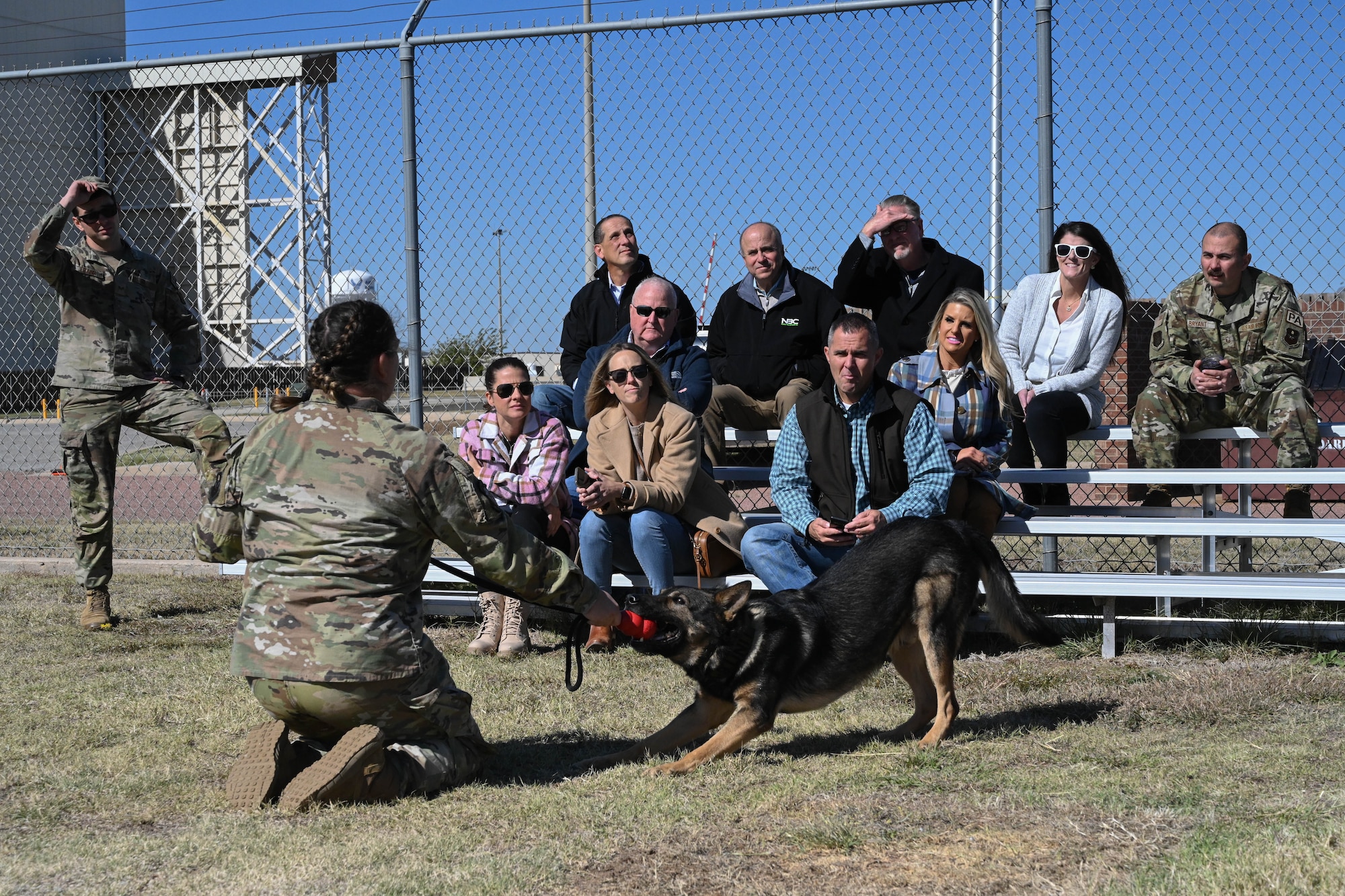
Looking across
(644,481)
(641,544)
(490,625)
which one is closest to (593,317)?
(644,481)

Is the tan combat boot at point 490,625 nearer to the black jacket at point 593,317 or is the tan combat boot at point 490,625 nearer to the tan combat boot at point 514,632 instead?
the tan combat boot at point 514,632

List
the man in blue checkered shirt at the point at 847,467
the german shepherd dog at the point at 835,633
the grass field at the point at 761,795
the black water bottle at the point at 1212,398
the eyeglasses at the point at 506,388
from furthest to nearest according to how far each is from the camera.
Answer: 1. the black water bottle at the point at 1212,398
2. the eyeglasses at the point at 506,388
3. the man in blue checkered shirt at the point at 847,467
4. the german shepherd dog at the point at 835,633
5. the grass field at the point at 761,795

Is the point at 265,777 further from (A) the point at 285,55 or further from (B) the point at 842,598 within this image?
(A) the point at 285,55

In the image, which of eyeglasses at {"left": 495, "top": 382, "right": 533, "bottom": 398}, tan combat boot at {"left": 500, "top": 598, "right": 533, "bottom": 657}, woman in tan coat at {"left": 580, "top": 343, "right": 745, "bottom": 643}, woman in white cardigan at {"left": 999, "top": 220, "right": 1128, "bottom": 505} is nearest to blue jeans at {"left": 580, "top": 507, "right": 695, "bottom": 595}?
woman in tan coat at {"left": 580, "top": 343, "right": 745, "bottom": 643}

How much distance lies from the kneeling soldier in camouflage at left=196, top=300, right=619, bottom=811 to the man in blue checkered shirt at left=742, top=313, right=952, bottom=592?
1728 mm

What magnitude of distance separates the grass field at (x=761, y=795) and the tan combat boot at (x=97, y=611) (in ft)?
2.49

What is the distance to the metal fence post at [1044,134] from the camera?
591cm

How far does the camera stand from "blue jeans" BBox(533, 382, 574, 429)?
6.93 m

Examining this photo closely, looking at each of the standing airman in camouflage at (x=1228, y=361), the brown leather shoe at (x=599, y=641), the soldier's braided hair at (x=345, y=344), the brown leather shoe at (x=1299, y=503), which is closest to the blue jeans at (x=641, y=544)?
the brown leather shoe at (x=599, y=641)

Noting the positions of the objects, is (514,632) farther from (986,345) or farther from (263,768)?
(986,345)

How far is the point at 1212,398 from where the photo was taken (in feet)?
20.5

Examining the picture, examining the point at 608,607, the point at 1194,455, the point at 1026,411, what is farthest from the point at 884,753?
the point at 1194,455

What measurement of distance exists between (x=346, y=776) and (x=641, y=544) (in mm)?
2349

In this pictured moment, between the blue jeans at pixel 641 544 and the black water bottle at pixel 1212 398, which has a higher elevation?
the black water bottle at pixel 1212 398
